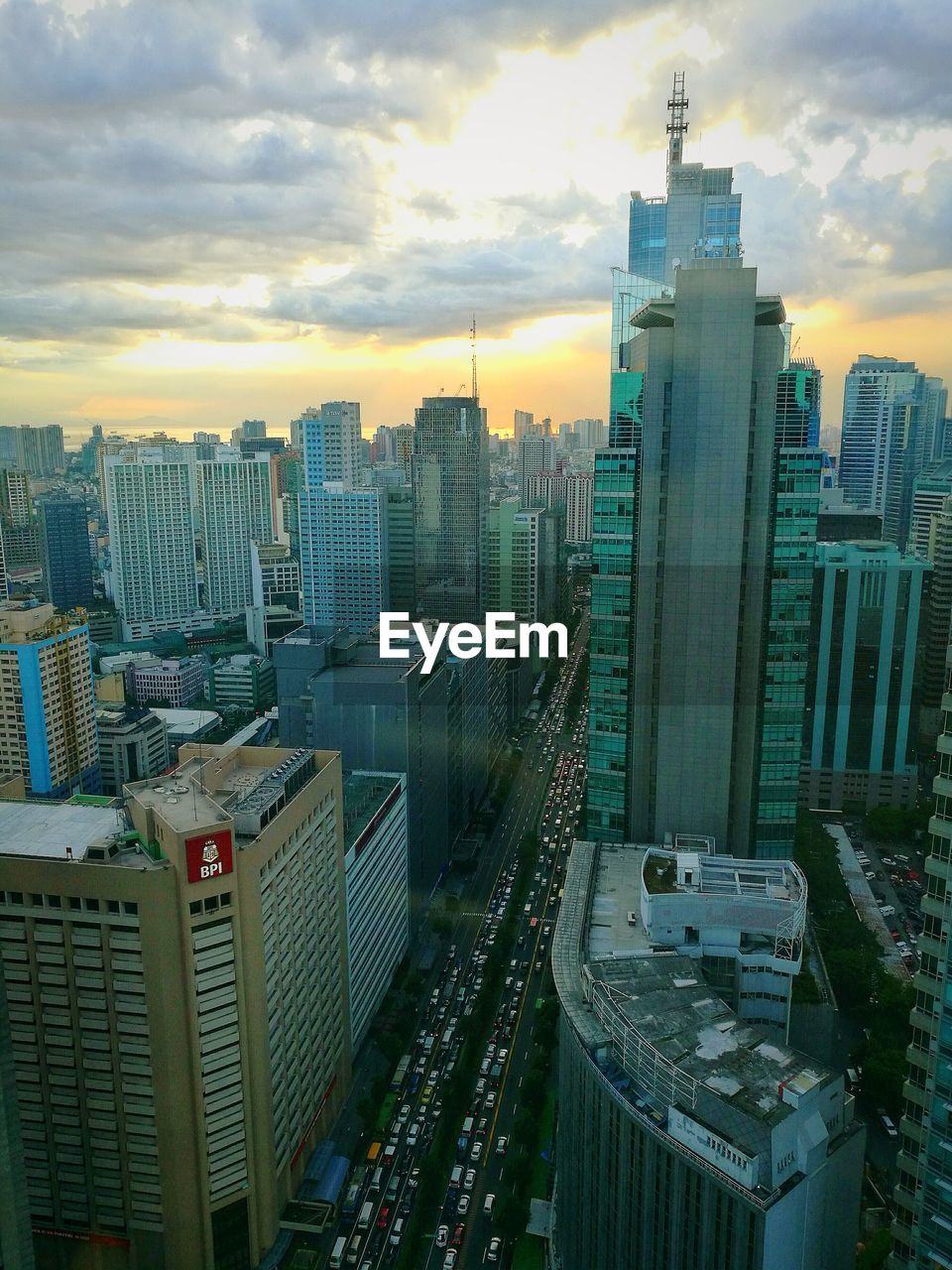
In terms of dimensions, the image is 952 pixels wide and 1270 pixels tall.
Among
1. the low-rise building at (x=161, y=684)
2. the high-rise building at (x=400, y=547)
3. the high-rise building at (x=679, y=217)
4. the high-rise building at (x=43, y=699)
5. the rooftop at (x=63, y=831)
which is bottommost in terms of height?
the low-rise building at (x=161, y=684)

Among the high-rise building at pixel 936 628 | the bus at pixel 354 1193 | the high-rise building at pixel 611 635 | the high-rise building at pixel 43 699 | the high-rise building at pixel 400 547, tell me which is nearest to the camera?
the bus at pixel 354 1193

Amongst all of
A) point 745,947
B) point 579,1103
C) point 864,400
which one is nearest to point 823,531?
point 864,400

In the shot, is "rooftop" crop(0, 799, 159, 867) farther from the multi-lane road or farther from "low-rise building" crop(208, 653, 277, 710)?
"low-rise building" crop(208, 653, 277, 710)

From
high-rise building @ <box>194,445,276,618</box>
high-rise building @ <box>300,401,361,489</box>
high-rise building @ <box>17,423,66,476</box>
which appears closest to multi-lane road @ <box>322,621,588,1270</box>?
high-rise building @ <box>300,401,361,489</box>

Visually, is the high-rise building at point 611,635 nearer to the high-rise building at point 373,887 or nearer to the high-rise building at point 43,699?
the high-rise building at point 373,887

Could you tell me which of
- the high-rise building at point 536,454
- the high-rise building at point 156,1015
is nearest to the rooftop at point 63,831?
the high-rise building at point 156,1015

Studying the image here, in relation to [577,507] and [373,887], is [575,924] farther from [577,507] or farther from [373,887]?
[577,507]

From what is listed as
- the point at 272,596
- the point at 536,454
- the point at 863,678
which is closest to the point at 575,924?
the point at 863,678
